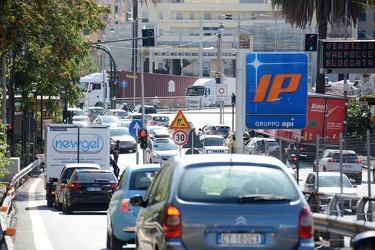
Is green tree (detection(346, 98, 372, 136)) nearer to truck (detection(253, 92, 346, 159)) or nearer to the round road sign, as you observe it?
truck (detection(253, 92, 346, 159))

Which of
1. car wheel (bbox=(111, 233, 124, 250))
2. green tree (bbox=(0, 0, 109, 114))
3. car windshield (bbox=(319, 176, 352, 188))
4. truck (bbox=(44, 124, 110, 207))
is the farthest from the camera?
truck (bbox=(44, 124, 110, 207))

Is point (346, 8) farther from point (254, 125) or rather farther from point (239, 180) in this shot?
point (239, 180)

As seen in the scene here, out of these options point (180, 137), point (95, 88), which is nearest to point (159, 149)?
point (180, 137)

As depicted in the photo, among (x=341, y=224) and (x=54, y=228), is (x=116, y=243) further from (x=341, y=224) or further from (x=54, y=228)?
(x=54, y=228)

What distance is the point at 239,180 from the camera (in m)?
9.53

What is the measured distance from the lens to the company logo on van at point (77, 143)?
35.6 m

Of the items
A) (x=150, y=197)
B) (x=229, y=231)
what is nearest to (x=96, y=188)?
(x=150, y=197)

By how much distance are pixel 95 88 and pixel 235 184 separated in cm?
8796

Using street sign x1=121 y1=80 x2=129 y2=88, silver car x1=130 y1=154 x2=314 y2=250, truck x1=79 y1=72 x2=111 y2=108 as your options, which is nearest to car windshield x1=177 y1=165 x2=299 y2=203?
silver car x1=130 y1=154 x2=314 y2=250

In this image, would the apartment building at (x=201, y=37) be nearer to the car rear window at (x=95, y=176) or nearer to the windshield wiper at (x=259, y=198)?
the car rear window at (x=95, y=176)

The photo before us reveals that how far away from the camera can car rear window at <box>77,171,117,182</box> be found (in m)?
26.6

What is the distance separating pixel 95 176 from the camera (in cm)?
2678

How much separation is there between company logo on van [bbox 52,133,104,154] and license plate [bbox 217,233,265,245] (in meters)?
26.6

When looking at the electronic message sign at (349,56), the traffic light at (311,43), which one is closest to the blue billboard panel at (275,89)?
the electronic message sign at (349,56)
